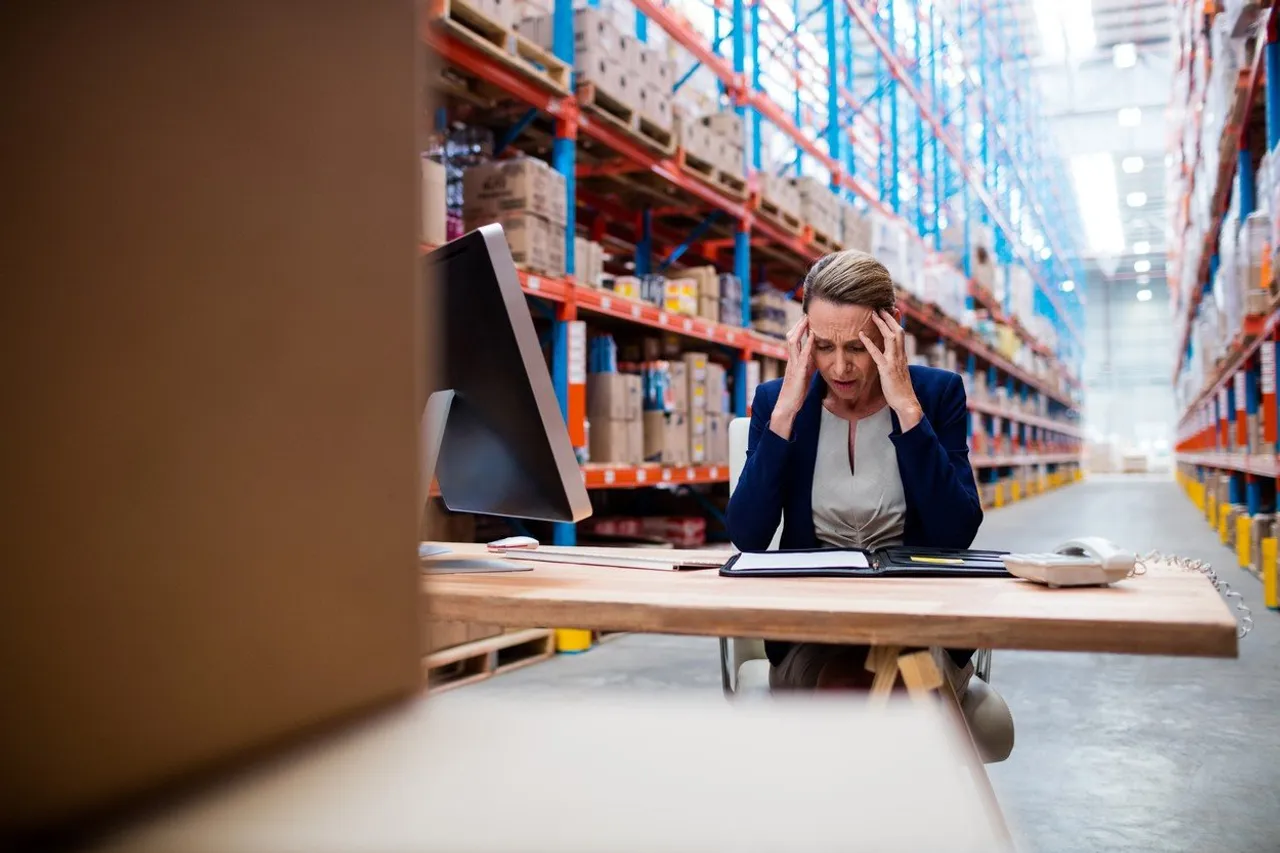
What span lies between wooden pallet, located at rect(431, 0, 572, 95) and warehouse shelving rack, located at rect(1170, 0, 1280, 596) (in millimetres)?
3510

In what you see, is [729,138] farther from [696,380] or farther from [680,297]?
[696,380]

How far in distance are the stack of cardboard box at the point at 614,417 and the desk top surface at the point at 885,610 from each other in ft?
10.9

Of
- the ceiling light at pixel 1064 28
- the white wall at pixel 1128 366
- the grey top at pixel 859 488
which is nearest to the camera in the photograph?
the grey top at pixel 859 488

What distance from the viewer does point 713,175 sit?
5.66 metres

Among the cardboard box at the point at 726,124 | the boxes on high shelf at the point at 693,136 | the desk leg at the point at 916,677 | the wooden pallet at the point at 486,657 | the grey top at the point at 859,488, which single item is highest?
the cardboard box at the point at 726,124

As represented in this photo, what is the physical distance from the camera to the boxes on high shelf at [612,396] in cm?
482

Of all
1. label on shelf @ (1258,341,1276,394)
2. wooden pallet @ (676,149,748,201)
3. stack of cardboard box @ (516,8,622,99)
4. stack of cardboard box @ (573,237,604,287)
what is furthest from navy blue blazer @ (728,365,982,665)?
label on shelf @ (1258,341,1276,394)

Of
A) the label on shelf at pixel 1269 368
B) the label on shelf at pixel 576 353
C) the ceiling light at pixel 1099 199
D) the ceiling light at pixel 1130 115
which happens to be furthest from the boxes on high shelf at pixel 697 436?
the ceiling light at pixel 1099 199

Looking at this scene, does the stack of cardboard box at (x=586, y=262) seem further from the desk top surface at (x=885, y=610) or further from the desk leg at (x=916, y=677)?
the desk leg at (x=916, y=677)

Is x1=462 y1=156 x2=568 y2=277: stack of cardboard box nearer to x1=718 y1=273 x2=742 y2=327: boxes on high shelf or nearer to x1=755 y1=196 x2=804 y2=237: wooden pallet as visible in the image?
x1=718 y1=273 x2=742 y2=327: boxes on high shelf

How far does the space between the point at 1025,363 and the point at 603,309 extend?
14.0 meters

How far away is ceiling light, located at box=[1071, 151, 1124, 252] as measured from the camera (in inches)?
1101

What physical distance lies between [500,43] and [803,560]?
9.79 feet

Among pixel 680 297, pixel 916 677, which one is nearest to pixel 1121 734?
pixel 916 677
